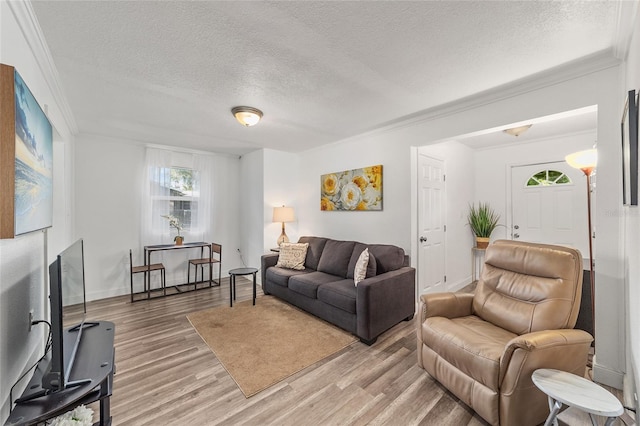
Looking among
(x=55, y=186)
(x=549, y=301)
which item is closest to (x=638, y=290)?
(x=549, y=301)

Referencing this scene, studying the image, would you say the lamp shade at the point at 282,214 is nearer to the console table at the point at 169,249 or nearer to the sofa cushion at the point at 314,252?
the sofa cushion at the point at 314,252

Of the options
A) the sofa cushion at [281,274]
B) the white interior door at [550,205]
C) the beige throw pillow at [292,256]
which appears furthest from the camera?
the beige throw pillow at [292,256]

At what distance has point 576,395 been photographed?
4.19 ft

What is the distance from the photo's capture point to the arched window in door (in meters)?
4.04

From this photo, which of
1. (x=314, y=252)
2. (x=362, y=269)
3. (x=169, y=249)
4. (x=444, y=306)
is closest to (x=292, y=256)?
(x=314, y=252)

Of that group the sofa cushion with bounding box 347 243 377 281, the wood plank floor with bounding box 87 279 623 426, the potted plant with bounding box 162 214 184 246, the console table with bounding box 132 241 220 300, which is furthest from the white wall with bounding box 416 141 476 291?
the potted plant with bounding box 162 214 184 246

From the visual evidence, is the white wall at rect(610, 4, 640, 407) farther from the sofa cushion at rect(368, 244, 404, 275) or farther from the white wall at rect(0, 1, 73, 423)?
the white wall at rect(0, 1, 73, 423)

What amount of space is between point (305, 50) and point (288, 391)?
250 cm

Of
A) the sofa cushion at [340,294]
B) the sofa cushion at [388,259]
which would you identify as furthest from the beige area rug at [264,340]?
the sofa cushion at [388,259]

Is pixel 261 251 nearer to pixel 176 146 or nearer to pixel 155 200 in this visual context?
pixel 155 200

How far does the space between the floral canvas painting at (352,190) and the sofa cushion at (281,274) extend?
120cm

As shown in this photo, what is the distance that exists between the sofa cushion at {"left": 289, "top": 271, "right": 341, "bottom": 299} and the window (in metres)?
2.47

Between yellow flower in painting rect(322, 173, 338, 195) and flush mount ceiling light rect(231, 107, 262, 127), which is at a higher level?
flush mount ceiling light rect(231, 107, 262, 127)

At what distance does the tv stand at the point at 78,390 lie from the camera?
3.70 feet
